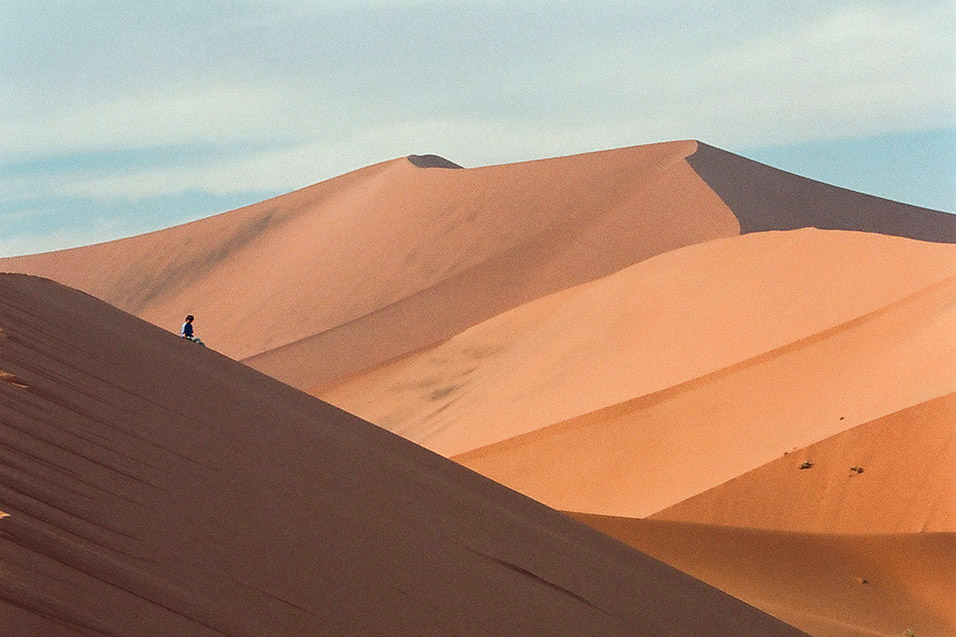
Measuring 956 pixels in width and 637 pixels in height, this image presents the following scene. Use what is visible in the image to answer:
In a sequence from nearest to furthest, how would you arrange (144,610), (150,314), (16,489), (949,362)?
1. (144,610)
2. (16,489)
3. (949,362)
4. (150,314)

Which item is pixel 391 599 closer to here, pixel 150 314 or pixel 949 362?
pixel 949 362

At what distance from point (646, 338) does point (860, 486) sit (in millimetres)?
10937

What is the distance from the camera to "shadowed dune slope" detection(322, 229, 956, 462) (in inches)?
647

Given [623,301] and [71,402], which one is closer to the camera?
[71,402]

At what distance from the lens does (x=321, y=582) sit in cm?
434

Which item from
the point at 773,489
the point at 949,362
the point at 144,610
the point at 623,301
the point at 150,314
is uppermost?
the point at 150,314

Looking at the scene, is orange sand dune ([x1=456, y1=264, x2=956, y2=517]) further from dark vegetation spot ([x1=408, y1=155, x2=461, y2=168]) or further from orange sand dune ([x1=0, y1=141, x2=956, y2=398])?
dark vegetation spot ([x1=408, y1=155, x2=461, y2=168])

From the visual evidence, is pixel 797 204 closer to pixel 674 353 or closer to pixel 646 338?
pixel 646 338

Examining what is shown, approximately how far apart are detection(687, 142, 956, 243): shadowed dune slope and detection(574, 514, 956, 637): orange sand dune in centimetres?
2761

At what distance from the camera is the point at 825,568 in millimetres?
10617

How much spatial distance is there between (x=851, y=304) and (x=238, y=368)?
12.6m

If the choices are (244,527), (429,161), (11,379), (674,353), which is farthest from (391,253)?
(244,527)

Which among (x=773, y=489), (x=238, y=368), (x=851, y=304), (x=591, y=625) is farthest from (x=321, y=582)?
(x=851, y=304)

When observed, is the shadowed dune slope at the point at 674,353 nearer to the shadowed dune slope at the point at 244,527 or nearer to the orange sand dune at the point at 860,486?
the orange sand dune at the point at 860,486
